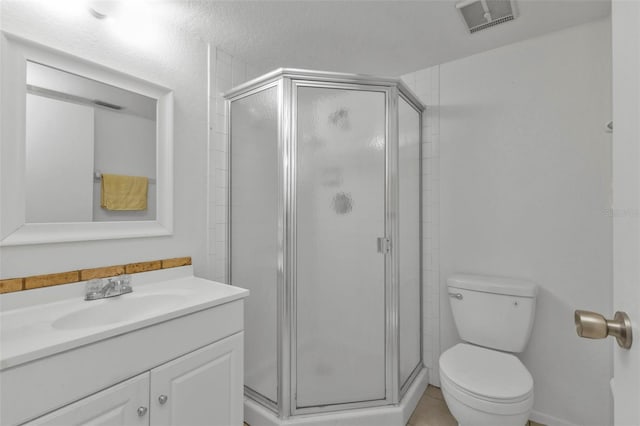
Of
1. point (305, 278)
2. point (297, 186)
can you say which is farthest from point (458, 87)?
point (305, 278)

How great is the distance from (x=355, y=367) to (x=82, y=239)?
1496 mm

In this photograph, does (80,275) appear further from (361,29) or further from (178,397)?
(361,29)

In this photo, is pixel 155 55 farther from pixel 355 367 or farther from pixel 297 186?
pixel 355 367

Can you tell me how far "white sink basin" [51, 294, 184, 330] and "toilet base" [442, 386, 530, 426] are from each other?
1.33m

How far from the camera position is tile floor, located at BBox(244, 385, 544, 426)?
1727 millimetres

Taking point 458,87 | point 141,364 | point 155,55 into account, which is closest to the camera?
point 141,364

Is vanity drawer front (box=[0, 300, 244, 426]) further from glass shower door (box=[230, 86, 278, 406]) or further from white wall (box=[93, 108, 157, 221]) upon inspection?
white wall (box=[93, 108, 157, 221])

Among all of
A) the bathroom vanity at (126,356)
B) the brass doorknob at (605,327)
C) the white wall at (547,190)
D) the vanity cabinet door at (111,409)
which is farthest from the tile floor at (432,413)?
the brass doorknob at (605,327)

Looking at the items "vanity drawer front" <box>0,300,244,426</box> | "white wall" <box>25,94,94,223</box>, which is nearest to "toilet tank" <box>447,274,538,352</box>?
"vanity drawer front" <box>0,300,244,426</box>

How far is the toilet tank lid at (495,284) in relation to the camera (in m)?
1.64

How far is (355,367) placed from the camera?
1681 mm

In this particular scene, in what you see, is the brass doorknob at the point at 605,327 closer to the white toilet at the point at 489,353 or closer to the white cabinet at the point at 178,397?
the white toilet at the point at 489,353

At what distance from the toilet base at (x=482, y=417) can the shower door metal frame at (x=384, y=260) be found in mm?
389

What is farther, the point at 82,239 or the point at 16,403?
the point at 82,239
